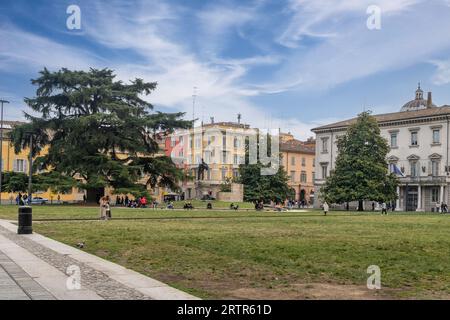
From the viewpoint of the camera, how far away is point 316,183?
90500 millimetres

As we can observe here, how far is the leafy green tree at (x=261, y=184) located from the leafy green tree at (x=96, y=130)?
78.7 ft

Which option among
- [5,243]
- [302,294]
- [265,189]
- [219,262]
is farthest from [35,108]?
[302,294]

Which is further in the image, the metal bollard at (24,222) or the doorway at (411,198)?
the doorway at (411,198)

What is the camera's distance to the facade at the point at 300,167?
105688mm

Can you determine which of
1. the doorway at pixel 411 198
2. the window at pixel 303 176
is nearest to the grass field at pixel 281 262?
the doorway at pixel 411 198

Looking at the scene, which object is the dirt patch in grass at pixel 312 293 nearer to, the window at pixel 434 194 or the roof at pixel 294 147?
the window at pixel 434 194

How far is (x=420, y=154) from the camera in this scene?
76125 millimetres

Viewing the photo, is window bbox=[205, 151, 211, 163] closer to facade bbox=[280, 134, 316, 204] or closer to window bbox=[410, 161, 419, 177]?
facade bbox=[280, 134, 316, 204]

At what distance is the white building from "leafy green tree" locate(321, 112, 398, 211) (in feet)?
25.3

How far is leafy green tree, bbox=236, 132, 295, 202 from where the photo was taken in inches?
3142

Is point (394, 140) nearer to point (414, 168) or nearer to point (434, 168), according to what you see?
point (414, 168)

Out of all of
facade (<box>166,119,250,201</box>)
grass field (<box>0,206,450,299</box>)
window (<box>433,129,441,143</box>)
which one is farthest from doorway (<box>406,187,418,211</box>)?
grass field (<box>0,206,450,299</box>)

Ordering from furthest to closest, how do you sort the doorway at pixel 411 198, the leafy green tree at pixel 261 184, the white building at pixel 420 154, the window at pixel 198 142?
the window at pixel 198 142 < the leafy green tree at pixel 261 184 < the doorway at pixel 411 198 < the white building at pixel 420 154
